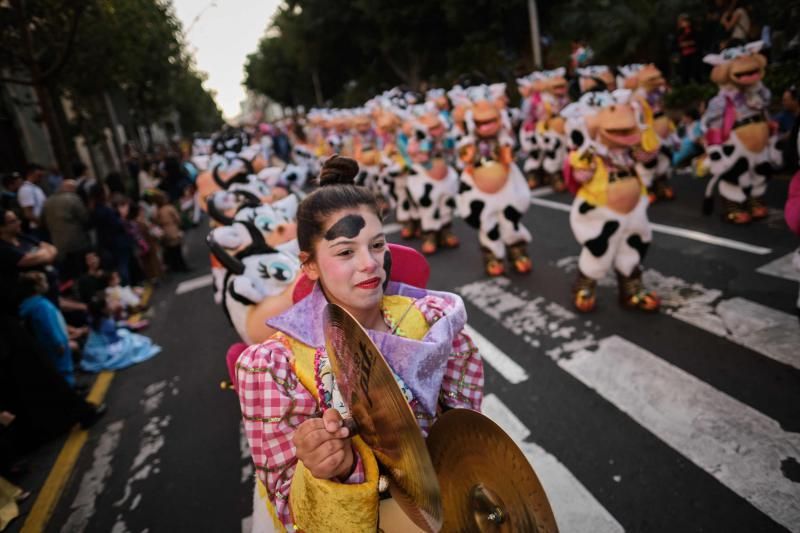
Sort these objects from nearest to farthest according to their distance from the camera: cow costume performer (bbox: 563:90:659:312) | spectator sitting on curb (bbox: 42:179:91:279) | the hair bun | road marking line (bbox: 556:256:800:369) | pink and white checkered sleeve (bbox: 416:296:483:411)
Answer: pink and white checkered sleeve (bbox: 416:296:483:411)
the hair bun
road marking line (bbox: 556:256:800:369)
cow costume performer (bbox: 563:90:659:312)
spectator sitting on curb (bbox: 42:179:91:279)

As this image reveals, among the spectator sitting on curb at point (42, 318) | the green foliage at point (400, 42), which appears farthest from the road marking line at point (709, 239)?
the green foliage at point (400, 42)

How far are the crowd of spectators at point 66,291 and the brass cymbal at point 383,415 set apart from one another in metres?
3.68

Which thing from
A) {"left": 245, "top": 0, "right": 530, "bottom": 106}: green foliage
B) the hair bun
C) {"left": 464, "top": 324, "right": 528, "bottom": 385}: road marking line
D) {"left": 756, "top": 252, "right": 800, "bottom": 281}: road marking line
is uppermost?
{"left": 245, "top": 0, "right": 530, "bottom": 106}: green foliage

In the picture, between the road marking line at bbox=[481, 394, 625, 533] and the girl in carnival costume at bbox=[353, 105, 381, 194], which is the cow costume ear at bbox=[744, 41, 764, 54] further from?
the girl in carnival costume at bbox=[353, 105, 381, 194]

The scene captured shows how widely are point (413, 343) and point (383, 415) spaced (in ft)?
1.12

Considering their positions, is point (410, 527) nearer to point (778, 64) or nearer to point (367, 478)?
point (367, 478)

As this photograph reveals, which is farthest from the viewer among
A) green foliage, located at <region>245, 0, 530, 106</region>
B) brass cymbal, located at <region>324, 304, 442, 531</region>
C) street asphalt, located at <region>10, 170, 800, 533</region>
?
green foliage, located at <region>245, 0, 530, 106</region>

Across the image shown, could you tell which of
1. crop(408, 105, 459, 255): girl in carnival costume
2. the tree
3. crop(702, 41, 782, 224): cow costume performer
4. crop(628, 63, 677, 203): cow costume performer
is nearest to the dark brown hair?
crop(408, 105, 459, 255): girl in carnival costume

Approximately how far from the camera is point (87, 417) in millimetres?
4582

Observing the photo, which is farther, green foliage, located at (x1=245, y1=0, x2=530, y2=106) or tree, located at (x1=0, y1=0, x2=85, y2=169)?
green foliage, located at (x1=245, y1=0, x2=530, y2=106)

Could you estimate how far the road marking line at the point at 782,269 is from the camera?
479cm

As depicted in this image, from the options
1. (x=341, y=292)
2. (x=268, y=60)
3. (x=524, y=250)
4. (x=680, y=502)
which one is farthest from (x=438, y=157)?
(x=268, y=60)

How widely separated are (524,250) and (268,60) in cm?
5293

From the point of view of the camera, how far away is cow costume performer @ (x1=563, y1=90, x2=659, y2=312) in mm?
4184
